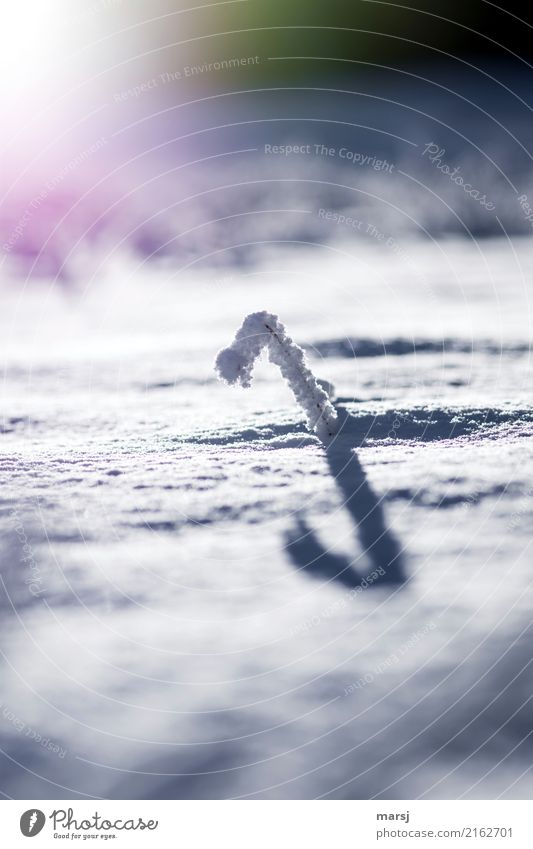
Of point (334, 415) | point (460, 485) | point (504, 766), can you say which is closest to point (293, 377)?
point (334, 415)

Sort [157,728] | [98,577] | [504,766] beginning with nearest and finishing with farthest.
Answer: [504,766] < [157,728] < [98,577]

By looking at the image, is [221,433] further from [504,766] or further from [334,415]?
Result: [504,766]
